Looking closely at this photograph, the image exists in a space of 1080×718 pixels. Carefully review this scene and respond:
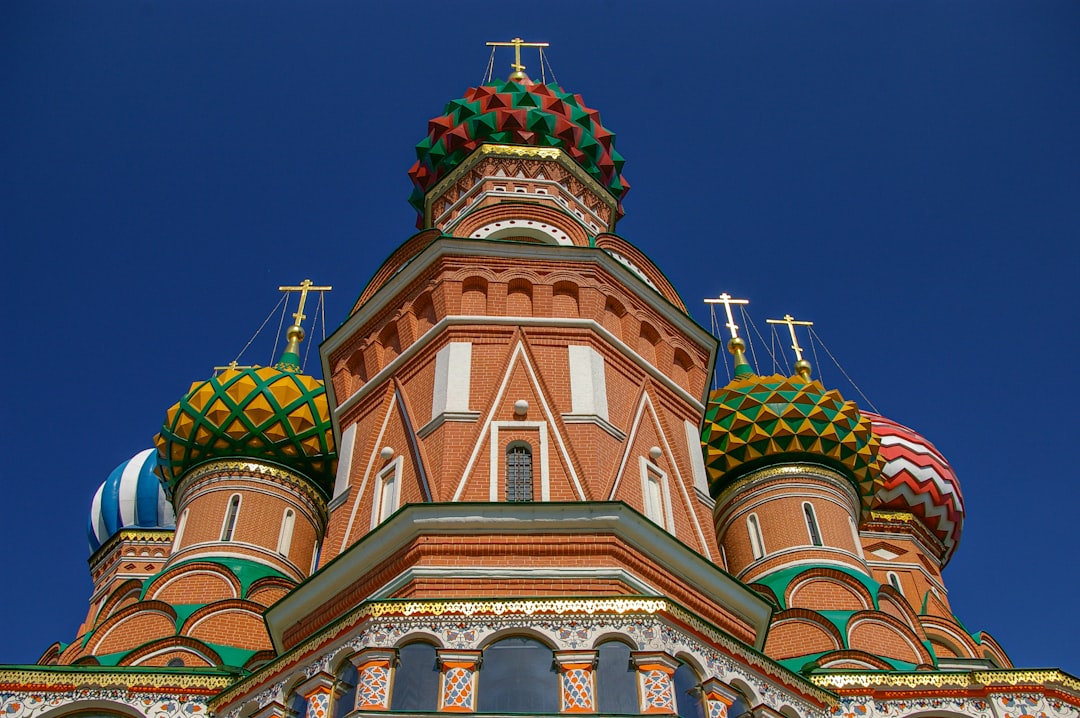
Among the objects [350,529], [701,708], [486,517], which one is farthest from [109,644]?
[701,708]

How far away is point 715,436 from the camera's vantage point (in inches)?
706

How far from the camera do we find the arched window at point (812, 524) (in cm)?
1638

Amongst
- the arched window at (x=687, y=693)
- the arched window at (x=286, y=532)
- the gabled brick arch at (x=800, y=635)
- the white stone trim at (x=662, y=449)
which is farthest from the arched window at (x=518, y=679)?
the arched window at (x=286, y=532)

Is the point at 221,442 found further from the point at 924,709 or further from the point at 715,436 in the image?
the point at 924,709

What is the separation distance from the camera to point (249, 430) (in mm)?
17562

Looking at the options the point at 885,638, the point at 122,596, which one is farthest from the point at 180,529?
the point at 885,638

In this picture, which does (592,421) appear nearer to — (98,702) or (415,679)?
(415,679)

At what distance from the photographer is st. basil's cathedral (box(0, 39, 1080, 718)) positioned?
27.7 feet

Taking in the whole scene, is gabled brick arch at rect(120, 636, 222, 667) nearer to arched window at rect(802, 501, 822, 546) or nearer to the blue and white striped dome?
arched window at rect(802, 501, 822, 546)

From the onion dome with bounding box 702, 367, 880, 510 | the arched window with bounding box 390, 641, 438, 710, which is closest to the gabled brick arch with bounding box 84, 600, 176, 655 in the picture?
the arched window with bounding box 390, 641, 438, 710

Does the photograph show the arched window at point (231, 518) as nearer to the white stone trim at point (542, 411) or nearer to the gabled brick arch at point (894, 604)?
the white stone trim at point (542, 411)

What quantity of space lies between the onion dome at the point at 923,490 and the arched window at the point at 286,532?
960 centimetres

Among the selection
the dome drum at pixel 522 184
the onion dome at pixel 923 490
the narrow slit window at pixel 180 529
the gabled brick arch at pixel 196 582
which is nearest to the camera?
the gabled brick arch at pixel 196 582

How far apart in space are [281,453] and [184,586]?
264 centimetres
